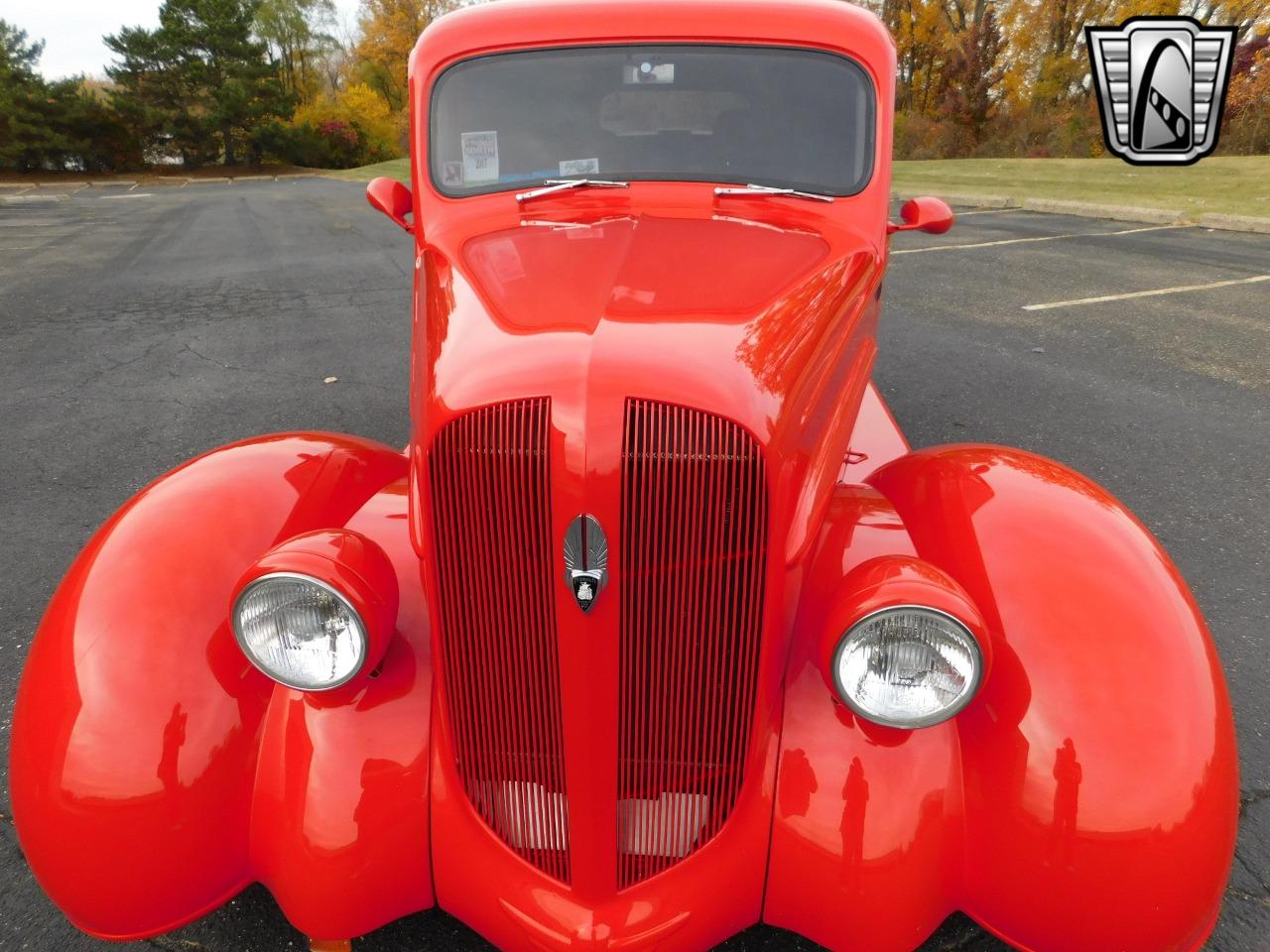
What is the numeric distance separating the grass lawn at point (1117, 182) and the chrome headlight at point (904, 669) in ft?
44.5

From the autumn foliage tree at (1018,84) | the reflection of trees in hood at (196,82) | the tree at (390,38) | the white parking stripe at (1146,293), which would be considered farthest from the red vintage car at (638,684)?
the tree at (390,38)

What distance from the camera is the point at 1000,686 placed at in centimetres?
172

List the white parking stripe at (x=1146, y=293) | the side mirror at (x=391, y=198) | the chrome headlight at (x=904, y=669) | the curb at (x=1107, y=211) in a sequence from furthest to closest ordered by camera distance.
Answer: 1. the curb at (x=1107, y=211)
2. the white parking stripe at (x=1146, y=293)
3. the side mirror at (x=391, y=198)
4. the chrome headlight at (x=904, y=669)

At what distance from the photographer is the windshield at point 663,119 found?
8.71ft

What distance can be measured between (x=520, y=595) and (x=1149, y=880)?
4.39 feet

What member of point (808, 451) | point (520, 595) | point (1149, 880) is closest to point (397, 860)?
point (520, 595)

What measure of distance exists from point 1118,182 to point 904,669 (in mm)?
17628

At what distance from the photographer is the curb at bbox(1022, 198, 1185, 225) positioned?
12.3 meters

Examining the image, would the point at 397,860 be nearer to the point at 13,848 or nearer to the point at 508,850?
the point at 508,850

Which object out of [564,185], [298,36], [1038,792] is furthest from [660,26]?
[298,36]

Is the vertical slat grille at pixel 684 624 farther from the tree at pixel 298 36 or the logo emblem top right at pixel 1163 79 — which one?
the tree at pixel 298 36

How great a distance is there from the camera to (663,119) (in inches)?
105

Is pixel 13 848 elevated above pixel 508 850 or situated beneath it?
situated beneath

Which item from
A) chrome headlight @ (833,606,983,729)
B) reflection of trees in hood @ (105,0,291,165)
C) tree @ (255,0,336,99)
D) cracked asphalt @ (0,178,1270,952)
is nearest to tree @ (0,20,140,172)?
reflection of trees in hood @ (105,0,291,165)
